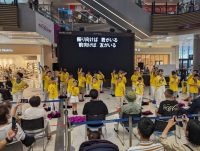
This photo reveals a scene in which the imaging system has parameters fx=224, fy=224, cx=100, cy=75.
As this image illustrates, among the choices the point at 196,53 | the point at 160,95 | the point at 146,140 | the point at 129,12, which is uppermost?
the point at 129,12

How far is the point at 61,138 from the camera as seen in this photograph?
6.02 metres

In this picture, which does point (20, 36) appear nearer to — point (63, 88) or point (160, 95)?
point (63, 88)

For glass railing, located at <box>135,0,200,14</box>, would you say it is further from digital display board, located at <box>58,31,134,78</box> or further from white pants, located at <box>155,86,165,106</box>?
white pants, located at <box>155,86,165,106</box>

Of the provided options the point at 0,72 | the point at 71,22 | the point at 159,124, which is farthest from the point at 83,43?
the point at 0,72

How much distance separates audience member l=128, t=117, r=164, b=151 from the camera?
7.43 ft

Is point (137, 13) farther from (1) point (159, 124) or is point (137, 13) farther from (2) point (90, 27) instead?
(1) point (159, 124)

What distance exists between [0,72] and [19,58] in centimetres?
295

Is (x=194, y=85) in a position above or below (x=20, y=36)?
below

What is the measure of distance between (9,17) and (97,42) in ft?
17.3

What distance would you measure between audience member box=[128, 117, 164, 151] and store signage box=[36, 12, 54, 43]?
1048cm

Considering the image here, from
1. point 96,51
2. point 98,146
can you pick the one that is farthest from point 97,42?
point 98,146

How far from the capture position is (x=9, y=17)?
12539 mm

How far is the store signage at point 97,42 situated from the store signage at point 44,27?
5.62 feet

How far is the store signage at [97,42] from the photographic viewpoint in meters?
13.8
